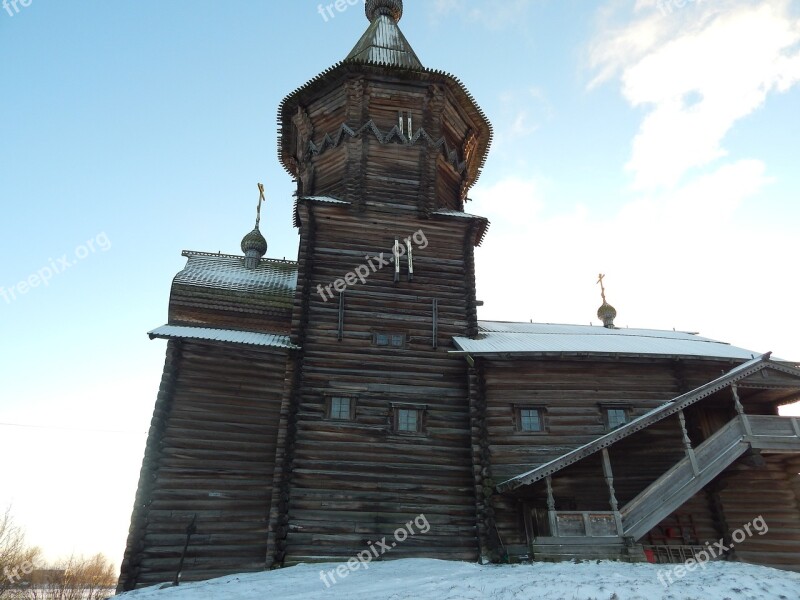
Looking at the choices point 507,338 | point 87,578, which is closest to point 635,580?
point 507,338

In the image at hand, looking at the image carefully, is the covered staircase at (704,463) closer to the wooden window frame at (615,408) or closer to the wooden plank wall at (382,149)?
the wooden window frame at (615,408)

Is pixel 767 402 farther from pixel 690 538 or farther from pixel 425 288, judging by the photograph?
pixel 425 288

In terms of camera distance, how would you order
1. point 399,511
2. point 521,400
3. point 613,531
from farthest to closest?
point 521,400, point 399,511, point 613,531

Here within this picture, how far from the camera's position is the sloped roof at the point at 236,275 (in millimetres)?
17766

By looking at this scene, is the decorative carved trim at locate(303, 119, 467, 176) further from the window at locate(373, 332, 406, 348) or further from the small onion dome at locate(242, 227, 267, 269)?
the window at locate(373, 332, 406, 348)

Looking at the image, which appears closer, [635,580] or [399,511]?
[635,580]

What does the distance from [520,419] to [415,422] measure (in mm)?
3175

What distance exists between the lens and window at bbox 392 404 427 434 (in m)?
15.3

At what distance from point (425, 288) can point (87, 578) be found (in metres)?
54.9

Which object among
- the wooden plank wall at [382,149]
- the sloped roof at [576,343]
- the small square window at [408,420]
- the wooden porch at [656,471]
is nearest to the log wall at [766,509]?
the wooden porch at [656,471]

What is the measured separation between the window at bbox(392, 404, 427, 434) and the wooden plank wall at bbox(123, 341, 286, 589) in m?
3.53

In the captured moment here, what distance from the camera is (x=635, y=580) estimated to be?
9.40 m

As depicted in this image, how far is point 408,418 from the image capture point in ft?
50.8

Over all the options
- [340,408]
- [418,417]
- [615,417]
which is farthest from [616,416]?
[340,408]
